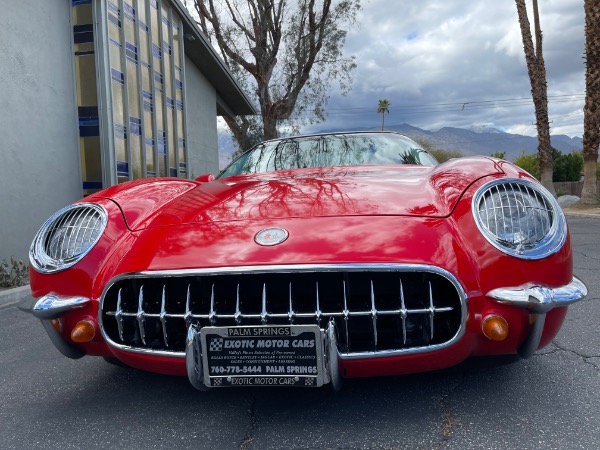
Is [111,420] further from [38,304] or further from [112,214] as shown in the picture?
[112,214]

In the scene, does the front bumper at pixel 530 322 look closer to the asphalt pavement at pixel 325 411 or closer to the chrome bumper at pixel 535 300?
the chrome bumper at pixel 535 300

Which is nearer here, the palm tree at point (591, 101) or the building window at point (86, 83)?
the building window at point (86, 83)

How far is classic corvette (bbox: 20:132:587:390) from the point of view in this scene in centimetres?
162

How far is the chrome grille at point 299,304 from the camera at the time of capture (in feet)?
5.33

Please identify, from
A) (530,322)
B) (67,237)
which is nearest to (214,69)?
(67,237)

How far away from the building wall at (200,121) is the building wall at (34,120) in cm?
534

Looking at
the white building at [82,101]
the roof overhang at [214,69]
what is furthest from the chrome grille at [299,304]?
the roof overhang at [214,69]

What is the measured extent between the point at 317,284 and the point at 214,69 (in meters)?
14.7

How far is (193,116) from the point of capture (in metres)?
14.6

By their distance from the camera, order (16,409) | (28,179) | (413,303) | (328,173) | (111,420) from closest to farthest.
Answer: (413,303) → (111,420) → (16,409) → (328,173) → (28,179)

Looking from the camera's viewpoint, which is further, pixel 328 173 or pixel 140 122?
pixel 140 122

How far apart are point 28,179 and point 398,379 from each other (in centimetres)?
671

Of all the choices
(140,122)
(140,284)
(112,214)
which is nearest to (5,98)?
(140,122)

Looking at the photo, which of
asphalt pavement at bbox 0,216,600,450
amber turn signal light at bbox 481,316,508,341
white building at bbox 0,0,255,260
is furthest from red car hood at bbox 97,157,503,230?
white building at bbox 0,0,255,260
